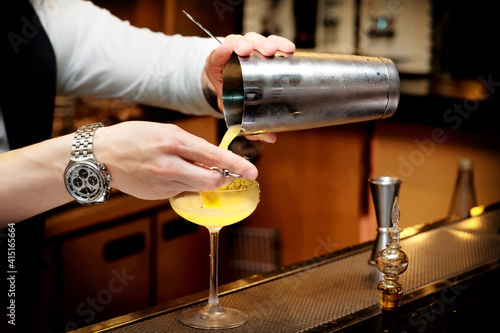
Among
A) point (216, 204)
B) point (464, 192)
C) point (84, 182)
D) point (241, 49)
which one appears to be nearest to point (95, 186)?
point (84, 182)

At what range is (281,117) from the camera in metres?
1.17

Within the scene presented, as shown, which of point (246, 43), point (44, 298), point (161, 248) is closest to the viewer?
point (246, 43)

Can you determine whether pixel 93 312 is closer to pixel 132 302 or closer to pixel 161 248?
pixel 132 302

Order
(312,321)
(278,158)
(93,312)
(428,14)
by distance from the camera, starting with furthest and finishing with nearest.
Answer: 1. (278,158)
2. (428,14)
3. (93,312)
4. (312,321)

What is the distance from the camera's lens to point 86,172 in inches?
42.8

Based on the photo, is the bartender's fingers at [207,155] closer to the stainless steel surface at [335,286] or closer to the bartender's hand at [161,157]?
the bartender's hand at [161,157]

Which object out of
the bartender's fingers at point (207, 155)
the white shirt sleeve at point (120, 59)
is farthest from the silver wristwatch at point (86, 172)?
the white shirt sleeve at point (120, 59)

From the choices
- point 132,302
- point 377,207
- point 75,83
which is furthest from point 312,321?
point 132,302

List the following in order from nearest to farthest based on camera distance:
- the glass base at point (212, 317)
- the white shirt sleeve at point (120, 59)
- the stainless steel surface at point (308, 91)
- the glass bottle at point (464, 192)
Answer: the stainless steel surface at point (308, 91), the glass base at point (212, 317), the white shirt sleeve at point (120, 59), the glass bottle at point (464, 192)

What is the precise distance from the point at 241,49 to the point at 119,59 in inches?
32.7

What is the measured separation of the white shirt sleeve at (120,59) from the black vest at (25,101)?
0.31ft

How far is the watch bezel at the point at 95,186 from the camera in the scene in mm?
1079

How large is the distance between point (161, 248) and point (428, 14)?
2.44m

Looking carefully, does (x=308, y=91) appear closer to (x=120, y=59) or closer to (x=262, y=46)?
(x=262, y=46)
